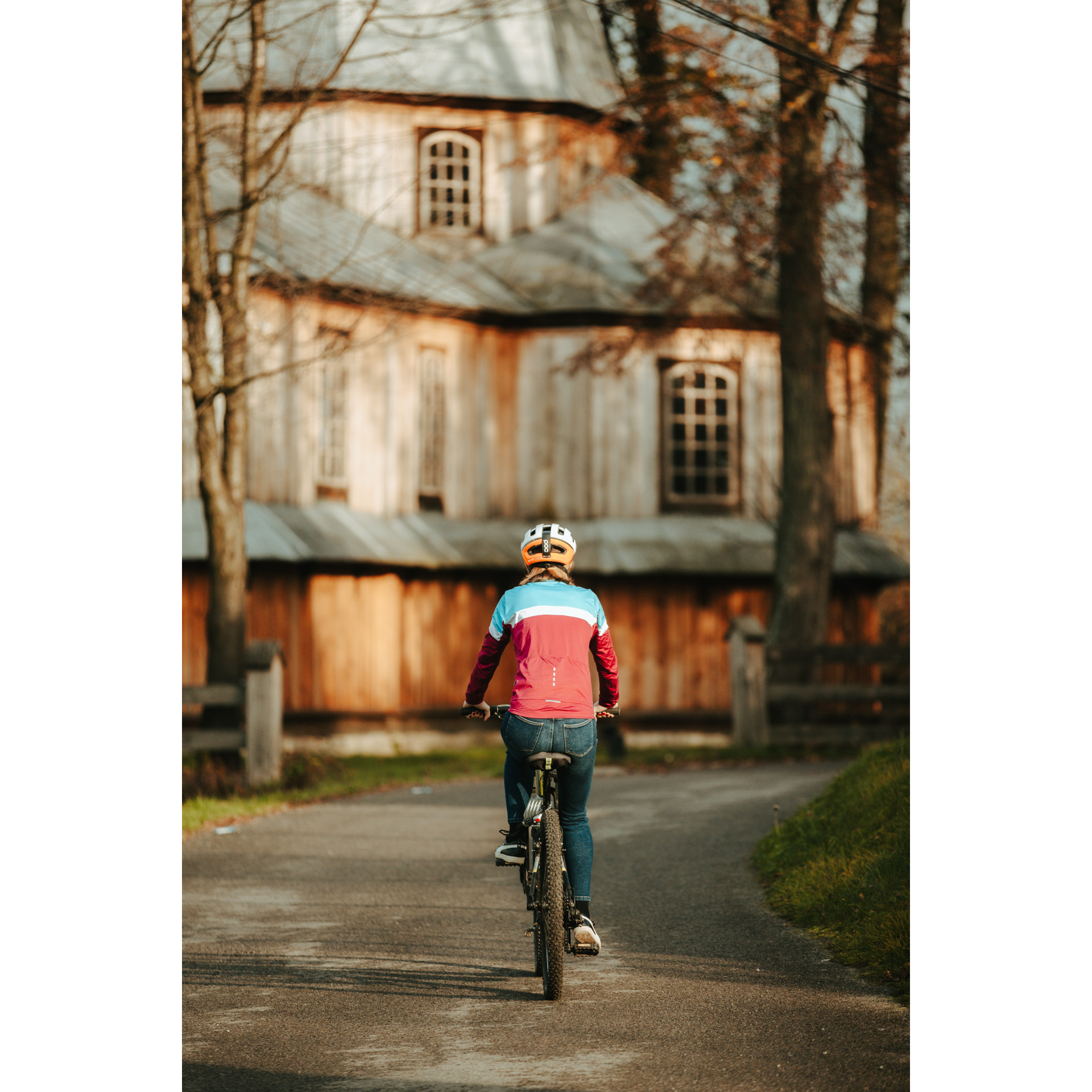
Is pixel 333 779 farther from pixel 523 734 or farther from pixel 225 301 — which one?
pixel 523 734

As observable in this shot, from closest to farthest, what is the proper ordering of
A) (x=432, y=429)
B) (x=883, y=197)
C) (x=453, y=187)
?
(x=883, y=197) < (x=432, y=429) < (x=453, y=187)

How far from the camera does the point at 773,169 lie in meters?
17.6

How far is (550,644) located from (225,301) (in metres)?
A: 8.89

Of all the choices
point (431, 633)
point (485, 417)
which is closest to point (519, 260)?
point (485, 417)

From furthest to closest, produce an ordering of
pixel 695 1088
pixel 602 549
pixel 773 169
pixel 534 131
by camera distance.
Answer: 1. pixel 534 131
2. pixel 602 549
3. pixel 773 169
4. pixel 695 1088

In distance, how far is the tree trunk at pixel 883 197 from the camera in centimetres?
1680

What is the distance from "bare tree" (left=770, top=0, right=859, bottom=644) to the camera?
17938 millimetres

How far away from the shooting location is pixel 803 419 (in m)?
18.4

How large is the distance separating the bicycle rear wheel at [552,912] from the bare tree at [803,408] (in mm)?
12239

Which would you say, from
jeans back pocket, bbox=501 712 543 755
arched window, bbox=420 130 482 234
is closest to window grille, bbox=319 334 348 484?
arched window, bbox=420 130 482 234
